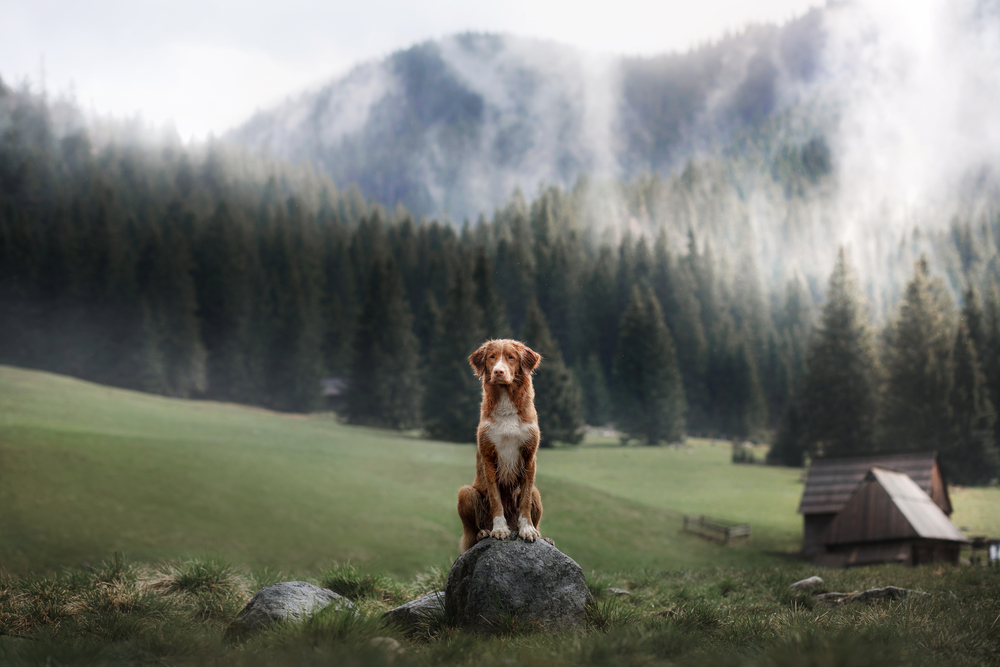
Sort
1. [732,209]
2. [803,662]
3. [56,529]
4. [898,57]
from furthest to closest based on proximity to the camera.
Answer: [898,57] < [732,209] < [56,529] < [803,662]

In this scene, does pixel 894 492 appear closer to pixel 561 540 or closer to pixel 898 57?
pixel 561 540

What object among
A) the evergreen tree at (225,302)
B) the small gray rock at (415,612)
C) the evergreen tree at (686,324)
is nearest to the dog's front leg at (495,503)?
the small gray rock at (415,612)

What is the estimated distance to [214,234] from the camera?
90.8m

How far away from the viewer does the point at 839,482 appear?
3269 cm

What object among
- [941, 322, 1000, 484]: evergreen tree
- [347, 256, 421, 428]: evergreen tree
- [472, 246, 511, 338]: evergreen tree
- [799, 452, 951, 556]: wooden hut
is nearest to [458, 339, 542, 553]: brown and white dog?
[799, 452, 951, 556]: wooden hut

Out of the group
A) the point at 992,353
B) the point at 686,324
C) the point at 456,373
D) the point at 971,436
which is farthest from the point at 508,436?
the point at 686,324

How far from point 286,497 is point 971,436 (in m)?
60.4

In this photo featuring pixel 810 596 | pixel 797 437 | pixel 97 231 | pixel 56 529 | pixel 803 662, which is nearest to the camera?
pixel 803 662

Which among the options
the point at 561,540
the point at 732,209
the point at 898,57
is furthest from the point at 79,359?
the point at 898,57

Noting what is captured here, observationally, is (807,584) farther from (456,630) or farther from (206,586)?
(206,586)

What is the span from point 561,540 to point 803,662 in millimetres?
27713

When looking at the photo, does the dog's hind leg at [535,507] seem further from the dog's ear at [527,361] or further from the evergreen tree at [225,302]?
the evergreen tree at [225,302]

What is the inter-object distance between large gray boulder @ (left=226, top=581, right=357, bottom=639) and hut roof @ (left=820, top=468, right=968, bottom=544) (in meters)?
26.5

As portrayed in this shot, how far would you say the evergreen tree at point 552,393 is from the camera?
6259 centimetres
